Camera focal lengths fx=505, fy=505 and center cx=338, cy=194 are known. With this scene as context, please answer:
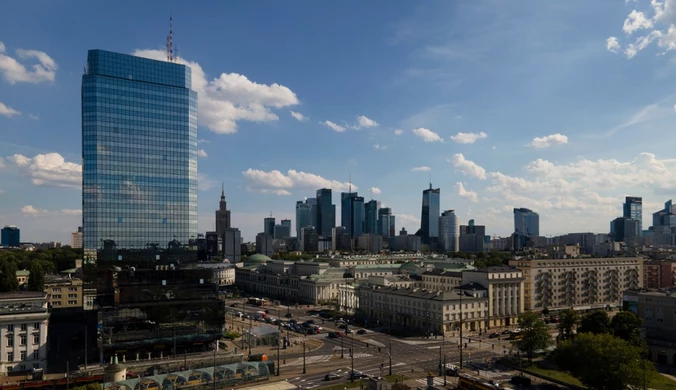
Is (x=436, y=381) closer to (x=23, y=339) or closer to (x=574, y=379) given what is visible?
(x=574, y=379)

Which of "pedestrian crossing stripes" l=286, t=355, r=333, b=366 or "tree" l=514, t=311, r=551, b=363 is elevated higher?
"tree" l=514, t=311, r=551, b=363

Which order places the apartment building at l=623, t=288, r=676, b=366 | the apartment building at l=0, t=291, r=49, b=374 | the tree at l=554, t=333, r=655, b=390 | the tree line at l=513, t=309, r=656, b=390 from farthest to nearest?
1. the apartment building at l=623, t=288, r=676, b=366
2. the apartment building at l=0, t=291, r=49, b=374
3. the tree line at l=513, t=309, r=656, b=390
4. the tree at l=554, t=333, r=655, b=390

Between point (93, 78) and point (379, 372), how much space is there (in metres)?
83.3

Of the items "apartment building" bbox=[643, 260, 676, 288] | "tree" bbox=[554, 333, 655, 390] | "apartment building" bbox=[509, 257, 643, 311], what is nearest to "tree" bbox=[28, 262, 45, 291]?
"apartment building" bbox=[509, 257, 643, 311]

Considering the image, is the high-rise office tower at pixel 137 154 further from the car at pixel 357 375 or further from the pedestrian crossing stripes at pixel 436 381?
the pedestrian crossing stripes at pixel 436 381

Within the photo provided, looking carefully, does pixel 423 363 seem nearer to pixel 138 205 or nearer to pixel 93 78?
pixel 138 205

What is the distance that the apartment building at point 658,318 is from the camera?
89.9 m

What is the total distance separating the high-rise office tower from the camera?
106m

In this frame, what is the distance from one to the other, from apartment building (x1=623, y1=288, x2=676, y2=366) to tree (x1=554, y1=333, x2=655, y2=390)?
2507 cm

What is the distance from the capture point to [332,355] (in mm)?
95812

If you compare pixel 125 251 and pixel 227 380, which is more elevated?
pixel 125 251

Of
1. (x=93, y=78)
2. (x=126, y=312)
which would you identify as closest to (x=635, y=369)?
(x=126, y=312)

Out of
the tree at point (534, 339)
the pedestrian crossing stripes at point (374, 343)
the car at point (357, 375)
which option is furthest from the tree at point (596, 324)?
the car at point (357, 375)

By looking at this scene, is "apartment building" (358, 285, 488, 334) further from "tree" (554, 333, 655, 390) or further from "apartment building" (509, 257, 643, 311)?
"tree" (554, 333, 655, 390)
